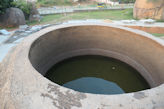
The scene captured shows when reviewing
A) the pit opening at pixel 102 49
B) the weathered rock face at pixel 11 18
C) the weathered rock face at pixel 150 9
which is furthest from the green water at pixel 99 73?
the weathered rock face at pixel 150 9

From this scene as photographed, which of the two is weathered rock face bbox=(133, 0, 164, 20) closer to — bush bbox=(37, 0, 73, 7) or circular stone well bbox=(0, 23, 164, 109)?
circular stone well bbox=(0, 23, 164, 109)

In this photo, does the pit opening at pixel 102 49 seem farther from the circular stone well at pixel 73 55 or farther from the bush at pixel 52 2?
the bush at pixel 52 2

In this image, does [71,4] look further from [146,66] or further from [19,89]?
[19,89]

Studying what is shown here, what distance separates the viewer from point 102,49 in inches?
184

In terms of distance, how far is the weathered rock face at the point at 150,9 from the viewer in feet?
30.2

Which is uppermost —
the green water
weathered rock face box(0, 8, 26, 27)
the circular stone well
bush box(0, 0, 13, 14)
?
bush box(0, 0, 13, 14)

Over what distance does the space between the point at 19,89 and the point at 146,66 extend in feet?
12.0

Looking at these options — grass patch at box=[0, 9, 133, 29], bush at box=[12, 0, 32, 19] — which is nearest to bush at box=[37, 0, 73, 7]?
grass patch at box=[0, 9, 133, 29]

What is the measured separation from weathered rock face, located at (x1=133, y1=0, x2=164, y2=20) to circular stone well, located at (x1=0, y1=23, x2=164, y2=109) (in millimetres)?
7613

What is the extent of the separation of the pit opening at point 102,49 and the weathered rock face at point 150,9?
25.0 feet

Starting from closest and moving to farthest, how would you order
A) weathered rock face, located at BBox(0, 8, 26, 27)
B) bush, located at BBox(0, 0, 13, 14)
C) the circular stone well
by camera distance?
the circular stone well
bush, located at BBox(0, 0, 13, 14)
weathered rock face, located at BBox(0, 8, 26, 27)

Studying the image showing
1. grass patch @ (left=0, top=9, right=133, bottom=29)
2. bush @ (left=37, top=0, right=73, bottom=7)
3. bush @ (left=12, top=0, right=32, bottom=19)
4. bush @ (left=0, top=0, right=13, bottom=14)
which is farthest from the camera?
bush @ (left=37, top=0, right=73, bottom=7)

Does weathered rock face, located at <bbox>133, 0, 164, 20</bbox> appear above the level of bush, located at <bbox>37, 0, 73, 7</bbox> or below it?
below

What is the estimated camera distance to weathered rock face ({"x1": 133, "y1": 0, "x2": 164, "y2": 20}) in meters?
9.21
